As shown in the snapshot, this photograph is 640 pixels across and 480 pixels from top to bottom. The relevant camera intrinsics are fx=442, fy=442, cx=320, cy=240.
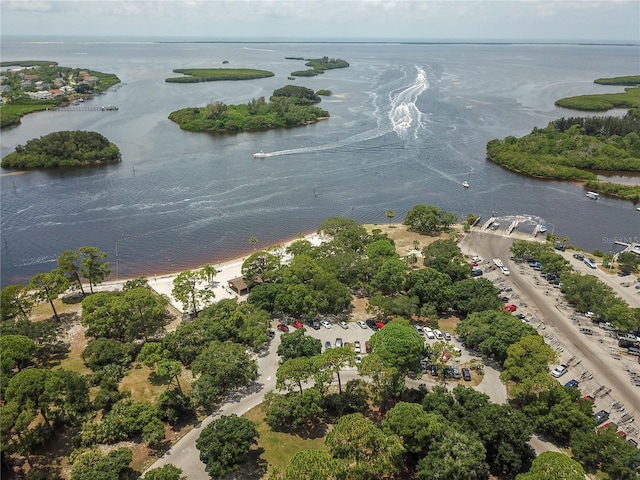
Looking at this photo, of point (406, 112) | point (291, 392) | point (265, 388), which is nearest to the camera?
point (291, 392)

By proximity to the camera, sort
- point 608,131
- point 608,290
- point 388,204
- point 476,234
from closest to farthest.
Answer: point 608,290, point 476,234, point 388,204, point 608,131

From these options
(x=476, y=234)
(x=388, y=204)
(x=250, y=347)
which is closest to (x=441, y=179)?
(x=388, y=204)

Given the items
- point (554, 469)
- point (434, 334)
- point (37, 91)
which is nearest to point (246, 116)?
point (37, 91)

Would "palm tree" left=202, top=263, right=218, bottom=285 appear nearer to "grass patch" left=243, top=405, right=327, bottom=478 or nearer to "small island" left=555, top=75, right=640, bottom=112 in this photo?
"grass patch" left=243, top=405, right=327, bottom=478

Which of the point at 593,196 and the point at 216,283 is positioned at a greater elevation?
the point at 593,196

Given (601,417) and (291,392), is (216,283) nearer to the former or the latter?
(291,392)

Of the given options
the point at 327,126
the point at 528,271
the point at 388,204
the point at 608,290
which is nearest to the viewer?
the point at 608,290

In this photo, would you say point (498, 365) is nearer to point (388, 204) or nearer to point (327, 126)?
point (388, 204)
